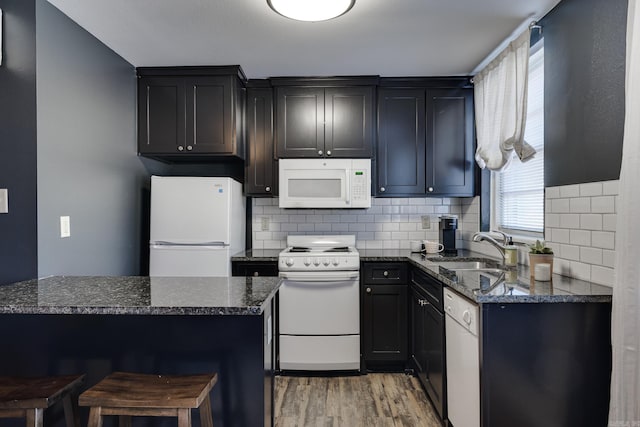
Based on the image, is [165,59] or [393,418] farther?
[165,59]

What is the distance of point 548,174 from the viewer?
7.13 ft

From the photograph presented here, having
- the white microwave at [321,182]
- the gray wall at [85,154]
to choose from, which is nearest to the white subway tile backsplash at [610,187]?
the white microwave at [321,182]

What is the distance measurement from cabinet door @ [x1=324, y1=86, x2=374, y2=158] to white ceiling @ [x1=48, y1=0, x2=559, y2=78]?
19cm

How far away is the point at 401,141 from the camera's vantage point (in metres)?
3.23

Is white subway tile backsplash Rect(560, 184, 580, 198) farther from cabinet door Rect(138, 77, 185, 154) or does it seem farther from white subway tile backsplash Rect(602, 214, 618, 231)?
cabinet door Rect(138, 77, 185, 154)

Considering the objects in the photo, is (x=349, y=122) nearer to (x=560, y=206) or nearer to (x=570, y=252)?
(x=560, y=206)

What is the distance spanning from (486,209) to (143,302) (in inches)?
109

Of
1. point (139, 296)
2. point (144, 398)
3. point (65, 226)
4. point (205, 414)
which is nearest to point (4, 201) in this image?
point (65, 226)

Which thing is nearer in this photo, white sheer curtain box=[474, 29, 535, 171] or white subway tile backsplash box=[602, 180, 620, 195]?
white subway tile backsplash box=[602, 180, 620, 195]

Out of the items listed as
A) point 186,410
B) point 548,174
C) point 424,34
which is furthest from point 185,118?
point 548,174

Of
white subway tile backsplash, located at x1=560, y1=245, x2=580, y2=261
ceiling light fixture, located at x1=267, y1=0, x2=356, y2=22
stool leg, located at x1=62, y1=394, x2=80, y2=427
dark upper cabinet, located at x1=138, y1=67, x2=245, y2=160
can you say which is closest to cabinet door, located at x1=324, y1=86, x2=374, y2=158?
dark upper cabinet, located at x1=138, y1=67, x2=245, y2=160

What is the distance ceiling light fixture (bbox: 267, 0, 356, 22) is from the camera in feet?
5.91

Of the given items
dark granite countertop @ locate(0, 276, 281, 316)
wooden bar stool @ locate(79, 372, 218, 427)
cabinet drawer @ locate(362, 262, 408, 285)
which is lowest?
wooden bar stool @ locate(79, 372, 218, 427)

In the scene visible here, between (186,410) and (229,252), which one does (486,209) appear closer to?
(229,252)
